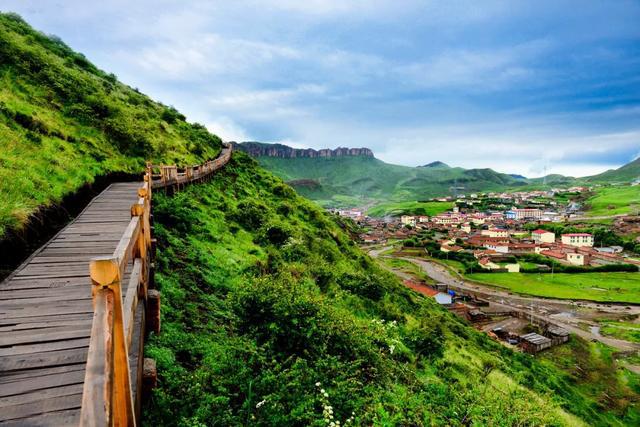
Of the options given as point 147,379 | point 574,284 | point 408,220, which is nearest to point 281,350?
point 147,379

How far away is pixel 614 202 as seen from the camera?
487 feet

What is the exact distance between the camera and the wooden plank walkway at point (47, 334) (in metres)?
3.21

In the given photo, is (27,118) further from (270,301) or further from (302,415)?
(302,415)

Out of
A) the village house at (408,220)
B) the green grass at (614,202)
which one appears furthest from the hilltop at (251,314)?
the green grass at (614,202)

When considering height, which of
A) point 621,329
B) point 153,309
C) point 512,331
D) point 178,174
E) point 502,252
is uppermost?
point 178,174

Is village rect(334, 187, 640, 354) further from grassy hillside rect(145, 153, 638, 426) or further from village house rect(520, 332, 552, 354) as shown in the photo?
grassy hillside rect(145, 153, 638, 426)

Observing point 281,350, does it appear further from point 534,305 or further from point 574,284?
point 574,284

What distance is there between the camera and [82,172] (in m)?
13.5

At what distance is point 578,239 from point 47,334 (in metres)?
127

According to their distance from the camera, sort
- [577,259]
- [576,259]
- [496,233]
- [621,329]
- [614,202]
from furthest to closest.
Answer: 1. [614,202]
2. [496,233]
3. [576,259]
4. [577,259]
5. [621,329]

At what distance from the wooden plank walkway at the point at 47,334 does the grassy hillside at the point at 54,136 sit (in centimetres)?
218

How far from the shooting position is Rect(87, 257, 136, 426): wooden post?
2.15 meters

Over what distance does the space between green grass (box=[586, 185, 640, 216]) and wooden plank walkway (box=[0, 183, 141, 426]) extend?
563 feet

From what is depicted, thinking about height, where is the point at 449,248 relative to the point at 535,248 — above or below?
above
